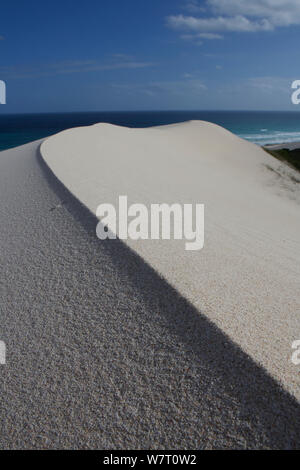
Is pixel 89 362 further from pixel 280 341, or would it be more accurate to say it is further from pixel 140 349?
pixel 280 341

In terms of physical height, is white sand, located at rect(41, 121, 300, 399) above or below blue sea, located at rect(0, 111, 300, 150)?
below

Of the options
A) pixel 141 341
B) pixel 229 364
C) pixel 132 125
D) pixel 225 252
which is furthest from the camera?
pixel 132 125

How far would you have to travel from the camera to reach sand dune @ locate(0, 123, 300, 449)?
178 cm

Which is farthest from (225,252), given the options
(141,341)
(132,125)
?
(132,125)

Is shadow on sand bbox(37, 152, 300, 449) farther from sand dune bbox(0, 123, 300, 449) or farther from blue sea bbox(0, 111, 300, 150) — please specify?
blue sea bbox(0, 111, 300, 150)

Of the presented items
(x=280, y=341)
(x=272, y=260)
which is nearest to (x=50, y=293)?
(x=280, y=341)

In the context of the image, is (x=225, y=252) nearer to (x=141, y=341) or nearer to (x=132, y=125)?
(x=141, y=341)

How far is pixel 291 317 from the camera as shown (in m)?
2.43

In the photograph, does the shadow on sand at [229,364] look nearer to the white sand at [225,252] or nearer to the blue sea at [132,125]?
the white sand at [225,252]

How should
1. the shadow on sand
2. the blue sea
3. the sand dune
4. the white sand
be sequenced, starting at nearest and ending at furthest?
1. the shadow on sand
2. the sand dune
3. the white sand
4. the blue sea

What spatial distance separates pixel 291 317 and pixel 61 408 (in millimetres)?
1576

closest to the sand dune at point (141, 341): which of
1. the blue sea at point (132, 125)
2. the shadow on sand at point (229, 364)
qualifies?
the shadow on sand at point (229, 364)

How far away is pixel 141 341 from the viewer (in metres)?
2.24

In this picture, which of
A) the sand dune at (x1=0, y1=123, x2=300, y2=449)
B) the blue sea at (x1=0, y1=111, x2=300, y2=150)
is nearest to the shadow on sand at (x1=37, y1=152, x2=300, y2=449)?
the sand dune at (x1=0, y1=123, x2=300, y2=449)
